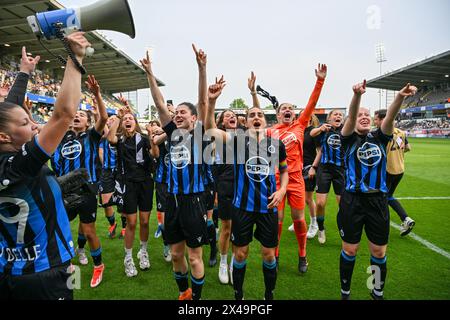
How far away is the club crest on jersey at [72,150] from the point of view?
3953 millimetres

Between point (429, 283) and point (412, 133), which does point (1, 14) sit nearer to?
point (429, 283)

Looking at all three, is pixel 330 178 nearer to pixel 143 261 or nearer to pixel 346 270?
pixel 346 270

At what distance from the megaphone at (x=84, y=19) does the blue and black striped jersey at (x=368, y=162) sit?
2.63 m

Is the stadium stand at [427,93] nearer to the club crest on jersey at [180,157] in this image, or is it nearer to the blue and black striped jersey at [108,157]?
the blue and black striped jersey at [108,157]

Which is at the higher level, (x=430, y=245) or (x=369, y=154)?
(x=369, y=154)

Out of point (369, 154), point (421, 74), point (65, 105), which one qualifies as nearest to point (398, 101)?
point (369, 154)

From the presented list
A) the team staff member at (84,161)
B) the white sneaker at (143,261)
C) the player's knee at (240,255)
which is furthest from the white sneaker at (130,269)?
the player's knee at (240,255)

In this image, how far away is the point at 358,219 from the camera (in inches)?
126

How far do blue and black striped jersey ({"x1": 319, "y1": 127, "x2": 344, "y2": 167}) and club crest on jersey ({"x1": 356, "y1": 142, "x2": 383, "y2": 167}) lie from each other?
196 centimetres

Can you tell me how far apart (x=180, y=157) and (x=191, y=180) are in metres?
0.29

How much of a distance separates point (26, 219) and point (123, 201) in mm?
2510

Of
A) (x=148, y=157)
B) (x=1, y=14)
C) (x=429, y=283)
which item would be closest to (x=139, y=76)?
(x=1, y=14)

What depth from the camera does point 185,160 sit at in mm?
3215

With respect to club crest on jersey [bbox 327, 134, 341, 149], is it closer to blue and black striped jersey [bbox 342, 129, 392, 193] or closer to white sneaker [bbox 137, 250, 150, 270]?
blue and black striped jersey [bbox 342, 129, 392, 193]
